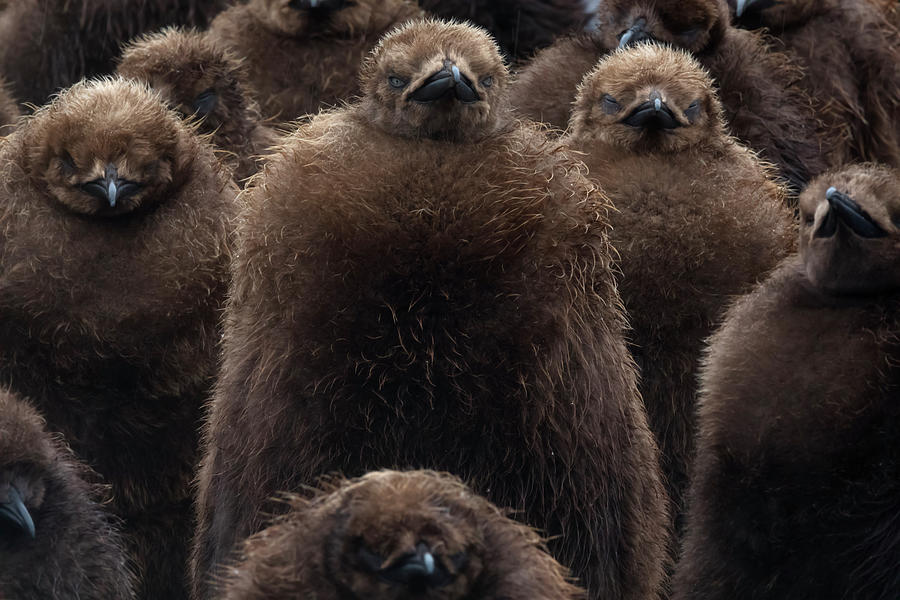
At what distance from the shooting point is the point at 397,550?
3650 millimetres

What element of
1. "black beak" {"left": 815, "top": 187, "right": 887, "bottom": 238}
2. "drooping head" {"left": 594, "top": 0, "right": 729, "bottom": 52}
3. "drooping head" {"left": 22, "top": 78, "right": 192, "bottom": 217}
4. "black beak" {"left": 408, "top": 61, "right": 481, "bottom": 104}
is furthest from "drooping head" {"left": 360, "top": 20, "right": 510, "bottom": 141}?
"drooping head" {"left": 594, "top": 0, "right": 729, "bottom": 52}

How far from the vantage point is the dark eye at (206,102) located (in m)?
6.25

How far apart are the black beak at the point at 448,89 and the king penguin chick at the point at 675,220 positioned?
0.88 m

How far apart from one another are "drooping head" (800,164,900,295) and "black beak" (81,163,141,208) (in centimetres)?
189

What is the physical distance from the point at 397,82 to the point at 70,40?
122 inches

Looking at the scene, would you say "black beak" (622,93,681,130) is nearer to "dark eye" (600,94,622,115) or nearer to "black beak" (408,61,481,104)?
"dark eye" (600,94,622,115)

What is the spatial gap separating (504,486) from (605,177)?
4.25ft

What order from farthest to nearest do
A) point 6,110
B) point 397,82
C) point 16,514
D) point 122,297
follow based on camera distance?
point 6,110, point 122,297, point 397,82, point 16,514

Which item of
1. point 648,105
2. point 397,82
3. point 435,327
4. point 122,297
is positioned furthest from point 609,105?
point 122,297

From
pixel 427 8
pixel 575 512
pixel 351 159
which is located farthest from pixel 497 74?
pixel 427 8

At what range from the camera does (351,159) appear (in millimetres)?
4398

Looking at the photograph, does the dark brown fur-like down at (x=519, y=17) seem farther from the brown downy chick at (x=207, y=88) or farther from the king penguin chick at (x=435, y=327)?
the king penguin chick at (x=435, y=327)

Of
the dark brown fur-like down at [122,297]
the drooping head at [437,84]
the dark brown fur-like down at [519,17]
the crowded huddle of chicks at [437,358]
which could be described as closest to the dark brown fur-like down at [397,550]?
the crowded huddle of chicks at [437,358]

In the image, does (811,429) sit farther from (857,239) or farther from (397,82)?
(397,82)
